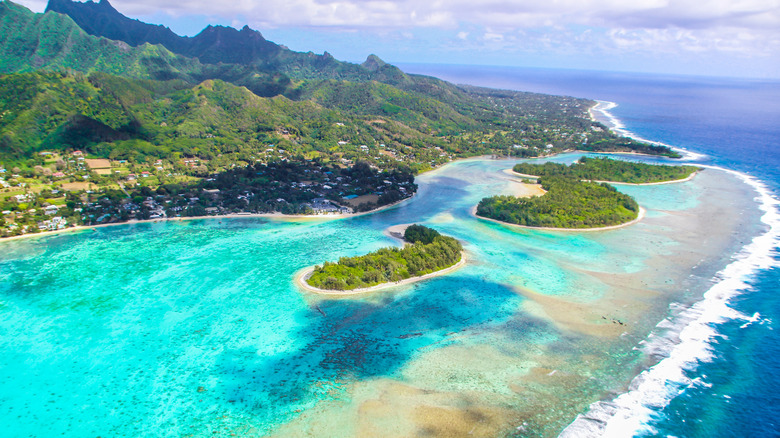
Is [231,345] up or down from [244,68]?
down

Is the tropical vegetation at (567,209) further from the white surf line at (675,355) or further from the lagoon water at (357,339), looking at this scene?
the white surf line at (675,355)

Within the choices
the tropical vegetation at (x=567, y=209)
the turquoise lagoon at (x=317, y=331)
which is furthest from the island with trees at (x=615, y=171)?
the turquoise lagoon at (x=317, y=331)

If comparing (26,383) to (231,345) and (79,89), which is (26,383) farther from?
(79,89)

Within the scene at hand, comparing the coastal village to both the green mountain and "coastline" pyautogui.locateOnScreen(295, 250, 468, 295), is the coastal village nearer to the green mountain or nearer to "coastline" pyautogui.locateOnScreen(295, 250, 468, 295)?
the green mountain

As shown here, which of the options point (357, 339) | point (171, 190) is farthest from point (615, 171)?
point (171, 190)

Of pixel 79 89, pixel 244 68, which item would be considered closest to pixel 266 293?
pixel 79 89

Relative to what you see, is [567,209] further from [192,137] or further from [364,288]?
[192,137]
